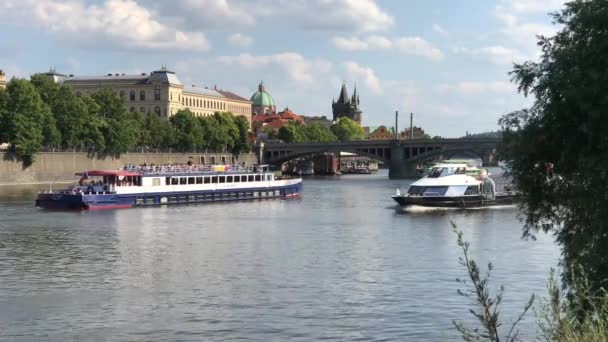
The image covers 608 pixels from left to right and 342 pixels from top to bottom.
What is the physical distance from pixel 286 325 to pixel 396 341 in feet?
10.7

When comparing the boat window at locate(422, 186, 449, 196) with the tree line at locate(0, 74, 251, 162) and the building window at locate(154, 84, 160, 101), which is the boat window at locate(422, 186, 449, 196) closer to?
the tree line at locate(0, 74, 251, 162)

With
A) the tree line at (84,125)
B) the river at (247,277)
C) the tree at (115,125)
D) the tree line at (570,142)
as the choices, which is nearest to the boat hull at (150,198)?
the river at (247,277)

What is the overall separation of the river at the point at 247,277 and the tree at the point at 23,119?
43.0 meters

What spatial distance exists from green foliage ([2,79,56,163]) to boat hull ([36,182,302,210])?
102 ft

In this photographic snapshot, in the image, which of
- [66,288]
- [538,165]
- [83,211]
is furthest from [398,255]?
[83,211]

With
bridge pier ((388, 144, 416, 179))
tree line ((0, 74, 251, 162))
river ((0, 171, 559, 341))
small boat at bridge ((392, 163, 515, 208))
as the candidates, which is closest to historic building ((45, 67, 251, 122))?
tree line ((0, 74, 251, 162))

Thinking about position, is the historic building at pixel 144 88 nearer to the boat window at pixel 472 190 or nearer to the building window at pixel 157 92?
the building window at pixel 157 92

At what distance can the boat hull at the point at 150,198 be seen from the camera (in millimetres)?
63719

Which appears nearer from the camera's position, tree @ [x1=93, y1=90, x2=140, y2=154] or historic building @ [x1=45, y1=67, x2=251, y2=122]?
tree @ [x1=93, y1=90, x2=140, y2=154]

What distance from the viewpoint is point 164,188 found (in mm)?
73000

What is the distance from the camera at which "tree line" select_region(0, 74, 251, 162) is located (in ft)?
326

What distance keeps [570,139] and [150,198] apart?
55113 millimetres

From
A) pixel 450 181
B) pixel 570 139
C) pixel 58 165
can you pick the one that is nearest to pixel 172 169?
pixel 450 181

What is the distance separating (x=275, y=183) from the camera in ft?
280
